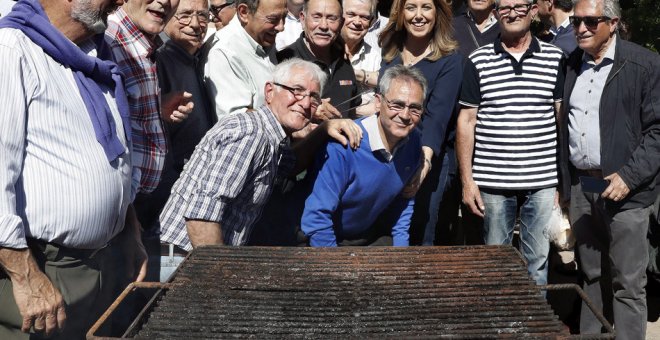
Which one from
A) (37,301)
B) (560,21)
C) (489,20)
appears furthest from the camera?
(560,21)

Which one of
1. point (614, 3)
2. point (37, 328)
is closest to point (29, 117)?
point (37, 328)

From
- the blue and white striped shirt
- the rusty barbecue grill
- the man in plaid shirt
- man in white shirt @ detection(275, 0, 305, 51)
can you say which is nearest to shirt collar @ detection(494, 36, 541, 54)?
man in white shirt @ detection(275, 0, 305, 51)

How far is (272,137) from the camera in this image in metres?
4.13

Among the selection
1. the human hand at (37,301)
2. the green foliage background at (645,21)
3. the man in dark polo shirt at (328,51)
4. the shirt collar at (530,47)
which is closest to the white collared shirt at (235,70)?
the man in dark polo shirt at (328,51)

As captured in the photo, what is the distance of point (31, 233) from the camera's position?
3146mm

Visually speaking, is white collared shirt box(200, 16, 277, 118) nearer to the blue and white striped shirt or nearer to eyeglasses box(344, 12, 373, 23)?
eyeglasses box(344, 12, 373, 23)

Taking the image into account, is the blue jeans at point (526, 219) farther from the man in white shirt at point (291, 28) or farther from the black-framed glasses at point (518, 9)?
the man in white shirt at point (291, 28)

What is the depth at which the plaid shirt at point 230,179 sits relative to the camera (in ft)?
12.8

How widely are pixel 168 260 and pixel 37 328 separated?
1236 millimetres

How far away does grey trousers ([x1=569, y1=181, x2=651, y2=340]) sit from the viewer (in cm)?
509

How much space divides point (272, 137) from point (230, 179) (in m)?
0.35

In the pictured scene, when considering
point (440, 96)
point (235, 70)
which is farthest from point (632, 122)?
point (235, 70)

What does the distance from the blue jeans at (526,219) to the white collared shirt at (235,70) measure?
5.20 ft

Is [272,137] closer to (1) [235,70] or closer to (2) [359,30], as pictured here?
(1) [235,70]
